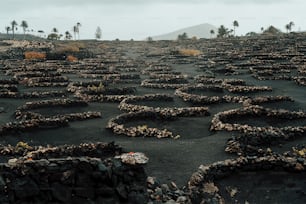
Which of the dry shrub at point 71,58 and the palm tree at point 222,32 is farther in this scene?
the palm tree at point 222,32

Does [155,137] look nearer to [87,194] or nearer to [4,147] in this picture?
[4,147]

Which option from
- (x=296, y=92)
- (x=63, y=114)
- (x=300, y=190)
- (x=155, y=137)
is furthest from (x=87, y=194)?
(x=296, y=92)

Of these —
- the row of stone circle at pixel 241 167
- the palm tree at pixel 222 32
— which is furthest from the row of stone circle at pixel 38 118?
the palm tree at pixel 222 32

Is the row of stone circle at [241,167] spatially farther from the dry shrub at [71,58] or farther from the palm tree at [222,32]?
the palm tree at [222,32]

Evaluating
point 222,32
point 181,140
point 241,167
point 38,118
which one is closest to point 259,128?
point 181,140

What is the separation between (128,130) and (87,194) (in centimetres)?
1107

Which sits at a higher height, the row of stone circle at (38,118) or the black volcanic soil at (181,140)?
the row of stone circle at (38,118)

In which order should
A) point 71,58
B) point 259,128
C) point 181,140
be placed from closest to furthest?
point 181,140, point 259,128, point 71,58

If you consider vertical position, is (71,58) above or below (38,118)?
above

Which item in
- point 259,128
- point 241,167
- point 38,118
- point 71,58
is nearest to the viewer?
point 241,167

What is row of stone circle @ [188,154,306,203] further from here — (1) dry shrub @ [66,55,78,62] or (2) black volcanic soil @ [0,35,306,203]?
(1) dry shrub @ [66,55,78,62]

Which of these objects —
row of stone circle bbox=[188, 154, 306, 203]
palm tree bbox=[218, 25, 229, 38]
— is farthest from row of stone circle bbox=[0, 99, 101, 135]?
palm tree bbox=[218, 25, 229, 38]

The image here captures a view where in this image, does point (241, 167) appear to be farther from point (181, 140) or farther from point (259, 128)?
point (259, 128)

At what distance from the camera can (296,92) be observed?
3759 cm
